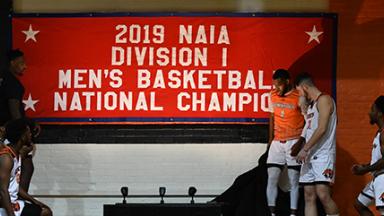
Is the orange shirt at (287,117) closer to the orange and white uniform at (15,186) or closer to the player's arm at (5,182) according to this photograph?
the orange and white uniform at (15,186)

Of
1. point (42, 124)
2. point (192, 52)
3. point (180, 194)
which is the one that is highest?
point (192, 52)

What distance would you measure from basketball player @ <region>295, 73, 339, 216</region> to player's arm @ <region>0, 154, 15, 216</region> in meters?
4.02

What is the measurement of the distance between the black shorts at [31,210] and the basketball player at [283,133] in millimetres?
3713

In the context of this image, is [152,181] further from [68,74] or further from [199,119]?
[68,74]

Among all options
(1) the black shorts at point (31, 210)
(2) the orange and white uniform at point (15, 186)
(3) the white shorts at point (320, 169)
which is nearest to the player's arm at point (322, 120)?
(3) the white shorts at point (320, 169)

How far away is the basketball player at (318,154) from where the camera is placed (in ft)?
38.4

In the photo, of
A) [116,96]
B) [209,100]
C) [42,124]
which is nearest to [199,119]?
[209,100]

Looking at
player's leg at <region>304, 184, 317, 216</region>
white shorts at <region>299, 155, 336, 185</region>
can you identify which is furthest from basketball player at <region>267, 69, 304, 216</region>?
white shorts at <region>299, 155, 336, 185</region>

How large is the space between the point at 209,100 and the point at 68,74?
200 centimetres

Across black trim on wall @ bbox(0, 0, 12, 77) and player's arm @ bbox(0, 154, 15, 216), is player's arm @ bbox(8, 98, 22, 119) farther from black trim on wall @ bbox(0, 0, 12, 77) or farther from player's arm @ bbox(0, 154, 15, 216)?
player's arm @ bbox(0, 154, 15, 216)

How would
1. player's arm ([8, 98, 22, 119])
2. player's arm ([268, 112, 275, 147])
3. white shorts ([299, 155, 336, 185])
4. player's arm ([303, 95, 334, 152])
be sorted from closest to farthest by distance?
1. player's arm ([303, 95, 334, 152])
2. white shorts ([299, 155, 336, 185])
3. player's arm ([8, 98, 22, 119])
4. player's arm ([268, 112, 275, 147])

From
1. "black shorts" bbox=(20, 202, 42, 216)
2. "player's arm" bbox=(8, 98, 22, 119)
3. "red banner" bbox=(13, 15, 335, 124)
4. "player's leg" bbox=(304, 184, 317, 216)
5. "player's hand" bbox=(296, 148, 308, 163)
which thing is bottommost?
"black shorts" bbox=(20, 202, 42, 216)

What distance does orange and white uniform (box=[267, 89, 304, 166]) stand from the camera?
42.0 ft

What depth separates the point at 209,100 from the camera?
1336 cm
